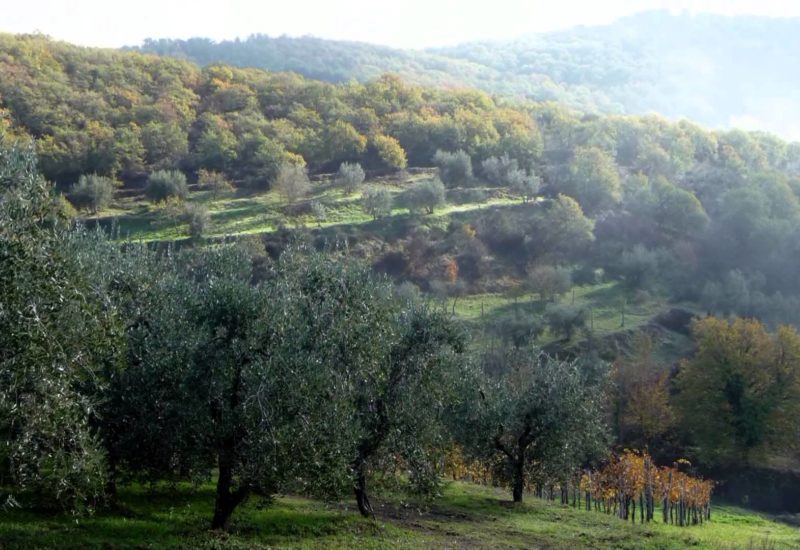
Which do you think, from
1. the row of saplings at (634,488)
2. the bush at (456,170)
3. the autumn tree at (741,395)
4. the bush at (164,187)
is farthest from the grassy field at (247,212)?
the row of saplings at (634,488)

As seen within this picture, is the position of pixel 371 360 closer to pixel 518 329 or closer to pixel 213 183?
pixel 518 329

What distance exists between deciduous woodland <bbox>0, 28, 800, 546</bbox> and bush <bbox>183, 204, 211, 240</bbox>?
2.03 ft

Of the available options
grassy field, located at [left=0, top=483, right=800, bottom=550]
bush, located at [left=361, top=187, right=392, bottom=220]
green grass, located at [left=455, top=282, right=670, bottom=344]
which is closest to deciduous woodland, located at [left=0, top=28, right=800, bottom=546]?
bush, located at [left=361, top=187, right=392, bottom=220]

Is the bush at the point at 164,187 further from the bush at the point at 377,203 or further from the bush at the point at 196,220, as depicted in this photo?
the bush at the point at 377,203

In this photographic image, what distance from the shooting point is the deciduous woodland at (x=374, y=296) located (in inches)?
914

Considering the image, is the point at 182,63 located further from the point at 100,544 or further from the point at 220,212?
the point at 100,544

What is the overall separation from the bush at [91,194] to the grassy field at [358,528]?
7799cm

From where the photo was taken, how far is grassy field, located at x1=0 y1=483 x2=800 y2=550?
75.5 ft

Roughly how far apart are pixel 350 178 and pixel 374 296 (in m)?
95.3

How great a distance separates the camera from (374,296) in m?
29.3

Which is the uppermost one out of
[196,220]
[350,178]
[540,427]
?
[350,178]

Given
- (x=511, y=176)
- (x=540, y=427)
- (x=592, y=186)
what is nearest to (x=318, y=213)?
(x=511, y=176)

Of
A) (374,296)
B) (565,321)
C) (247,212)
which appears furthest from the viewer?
(247,212)

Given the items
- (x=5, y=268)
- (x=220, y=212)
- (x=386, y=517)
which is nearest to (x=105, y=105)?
(x=220, y=212)
